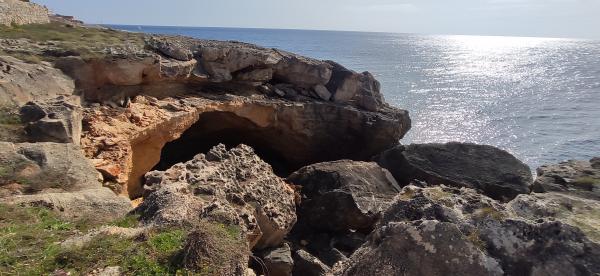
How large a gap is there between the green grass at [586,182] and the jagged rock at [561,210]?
3.58 m

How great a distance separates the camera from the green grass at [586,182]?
12727 millimetres

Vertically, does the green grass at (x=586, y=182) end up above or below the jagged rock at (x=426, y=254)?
below

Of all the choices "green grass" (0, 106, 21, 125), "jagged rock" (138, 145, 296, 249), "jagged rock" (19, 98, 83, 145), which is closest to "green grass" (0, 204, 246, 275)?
"jagged rock" (138, 145, 296, 249)

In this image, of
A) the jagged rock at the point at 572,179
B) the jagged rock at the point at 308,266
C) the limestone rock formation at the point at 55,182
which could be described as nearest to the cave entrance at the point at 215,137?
the jagged rock at the point at 308,266

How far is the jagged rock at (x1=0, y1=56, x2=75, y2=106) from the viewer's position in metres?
13.5

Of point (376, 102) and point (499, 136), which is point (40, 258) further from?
point (499, 136)

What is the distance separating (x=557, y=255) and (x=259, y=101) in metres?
16.9

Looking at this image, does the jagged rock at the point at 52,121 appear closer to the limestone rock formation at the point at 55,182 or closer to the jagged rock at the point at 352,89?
the limestone rock formation at the point at 55,182

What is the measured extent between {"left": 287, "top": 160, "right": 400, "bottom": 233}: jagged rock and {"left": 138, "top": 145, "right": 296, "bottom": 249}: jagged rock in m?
1.77

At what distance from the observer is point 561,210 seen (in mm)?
8969

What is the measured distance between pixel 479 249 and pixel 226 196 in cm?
640

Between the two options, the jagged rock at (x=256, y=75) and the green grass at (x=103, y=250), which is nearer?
the green grass at (x=103, y=250)

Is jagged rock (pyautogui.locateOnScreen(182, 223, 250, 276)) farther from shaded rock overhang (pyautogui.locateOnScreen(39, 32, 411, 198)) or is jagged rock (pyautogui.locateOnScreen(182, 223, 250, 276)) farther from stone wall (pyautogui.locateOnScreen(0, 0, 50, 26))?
stone wall (pyautogui.locateOnScreen(0, 0, 50, 26))

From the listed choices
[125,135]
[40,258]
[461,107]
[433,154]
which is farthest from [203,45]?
[461,107]
